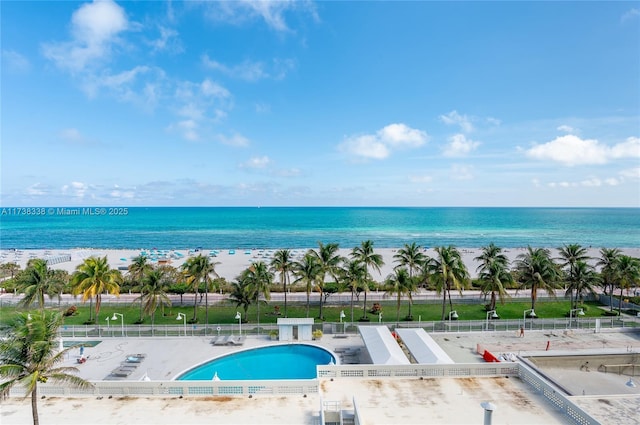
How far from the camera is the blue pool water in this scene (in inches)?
961

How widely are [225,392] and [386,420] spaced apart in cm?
746

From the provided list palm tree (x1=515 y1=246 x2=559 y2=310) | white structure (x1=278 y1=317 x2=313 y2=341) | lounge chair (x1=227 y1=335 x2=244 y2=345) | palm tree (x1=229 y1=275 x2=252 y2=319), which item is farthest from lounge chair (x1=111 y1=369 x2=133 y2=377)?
palm tree (x1=515 y1=246 x2=559 y2=310)

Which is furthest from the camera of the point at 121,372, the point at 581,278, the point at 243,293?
the point at 581,278

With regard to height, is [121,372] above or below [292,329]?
below

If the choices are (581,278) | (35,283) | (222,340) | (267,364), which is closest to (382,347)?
(267,364)

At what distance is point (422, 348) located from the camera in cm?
2311

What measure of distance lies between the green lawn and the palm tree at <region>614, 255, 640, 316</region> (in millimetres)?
4052

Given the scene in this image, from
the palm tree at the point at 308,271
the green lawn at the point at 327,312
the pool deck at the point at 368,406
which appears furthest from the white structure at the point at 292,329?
the pool deck at the point at 368,406

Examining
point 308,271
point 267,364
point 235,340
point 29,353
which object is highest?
point 29,353

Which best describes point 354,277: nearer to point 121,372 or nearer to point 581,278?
point 121,372

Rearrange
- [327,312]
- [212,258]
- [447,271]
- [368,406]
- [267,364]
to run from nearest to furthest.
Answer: [368,406] < [267,364] < [447,271] < [327,312] < [212,258]

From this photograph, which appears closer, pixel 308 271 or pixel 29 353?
pixel 29 353

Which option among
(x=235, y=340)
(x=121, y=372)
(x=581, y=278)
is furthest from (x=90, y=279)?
(x=581, y=278)

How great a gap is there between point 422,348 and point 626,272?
28.2 m
